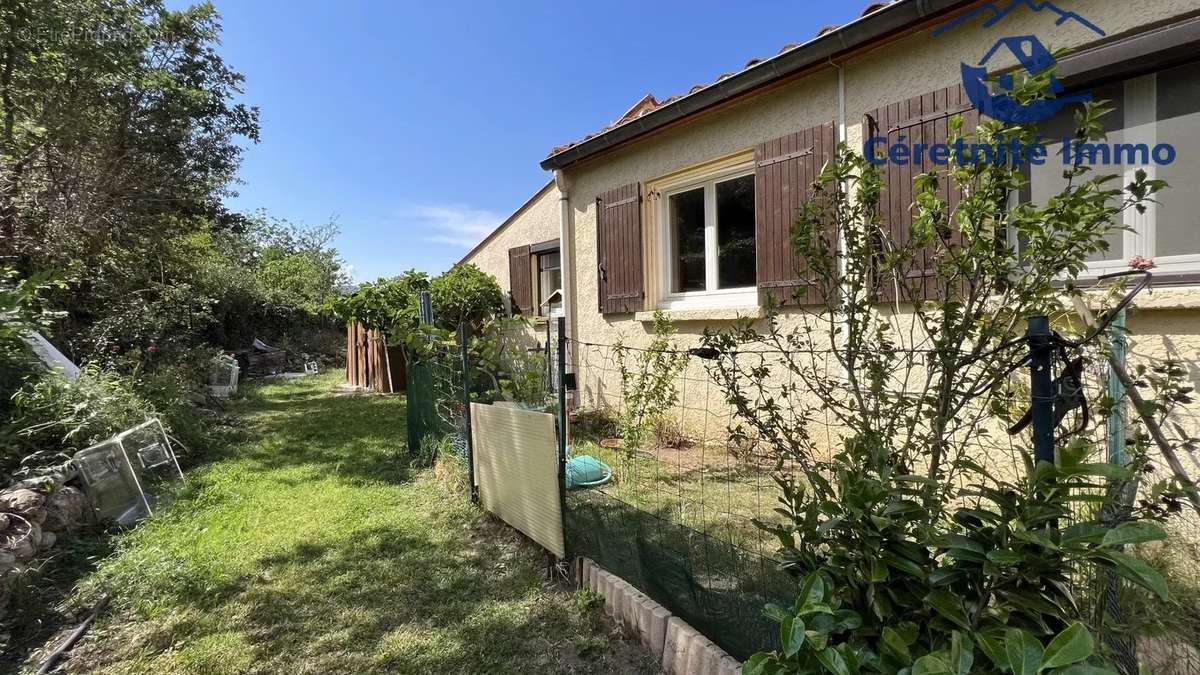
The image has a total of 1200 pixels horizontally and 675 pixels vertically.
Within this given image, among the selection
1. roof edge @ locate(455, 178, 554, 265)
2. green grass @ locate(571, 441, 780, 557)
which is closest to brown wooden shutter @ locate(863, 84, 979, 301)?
green grass @ locate(571, 441, 780, 557)

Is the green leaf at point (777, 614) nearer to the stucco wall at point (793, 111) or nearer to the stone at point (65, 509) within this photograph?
the stucco wall at point (793, 111)

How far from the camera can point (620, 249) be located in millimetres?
6223

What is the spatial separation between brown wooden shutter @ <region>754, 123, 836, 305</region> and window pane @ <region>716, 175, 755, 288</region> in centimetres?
35

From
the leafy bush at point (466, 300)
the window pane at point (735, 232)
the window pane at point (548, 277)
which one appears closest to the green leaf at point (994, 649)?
the window pane at point (735, 232)

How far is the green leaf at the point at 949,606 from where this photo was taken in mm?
1020

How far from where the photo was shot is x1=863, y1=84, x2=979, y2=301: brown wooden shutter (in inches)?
141

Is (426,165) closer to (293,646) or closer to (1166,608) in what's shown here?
(293,646)

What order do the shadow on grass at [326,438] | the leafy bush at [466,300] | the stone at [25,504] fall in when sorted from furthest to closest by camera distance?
the leafy bush at [466,300], the shadow on grass at [326,438], the stone at [25,504]

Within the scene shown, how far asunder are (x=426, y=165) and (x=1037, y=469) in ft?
55.2

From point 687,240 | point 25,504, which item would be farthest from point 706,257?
point 25,504

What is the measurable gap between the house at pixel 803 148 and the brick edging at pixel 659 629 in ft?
5.15

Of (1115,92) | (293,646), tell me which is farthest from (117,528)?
(1115,92)

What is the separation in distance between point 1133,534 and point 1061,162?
3470mm

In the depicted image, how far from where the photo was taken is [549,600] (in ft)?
9.36
